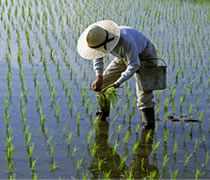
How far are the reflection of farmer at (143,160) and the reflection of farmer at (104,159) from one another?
0.10 meters

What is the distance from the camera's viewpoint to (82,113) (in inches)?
156

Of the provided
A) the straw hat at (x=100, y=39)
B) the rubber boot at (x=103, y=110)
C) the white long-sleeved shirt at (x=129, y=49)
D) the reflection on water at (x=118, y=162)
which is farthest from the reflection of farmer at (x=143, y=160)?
the straw hat at (x=100, y=39)

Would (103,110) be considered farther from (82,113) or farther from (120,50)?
(120,50)

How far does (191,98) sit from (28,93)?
178cm

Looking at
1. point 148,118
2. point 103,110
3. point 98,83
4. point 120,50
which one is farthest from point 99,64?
point 148,118

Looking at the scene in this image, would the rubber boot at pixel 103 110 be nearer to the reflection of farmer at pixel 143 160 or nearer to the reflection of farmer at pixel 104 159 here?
the reflection of farmer at pixel 104 159

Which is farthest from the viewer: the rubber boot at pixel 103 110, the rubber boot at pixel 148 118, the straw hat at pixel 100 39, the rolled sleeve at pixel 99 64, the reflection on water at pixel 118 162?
the rubber boot at pixel 103 110

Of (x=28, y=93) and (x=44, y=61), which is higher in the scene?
(x=44, y=61)

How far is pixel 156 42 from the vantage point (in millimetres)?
6398

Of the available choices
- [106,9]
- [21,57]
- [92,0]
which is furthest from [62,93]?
[92,0]

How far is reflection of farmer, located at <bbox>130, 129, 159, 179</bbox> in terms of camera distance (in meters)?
2.93

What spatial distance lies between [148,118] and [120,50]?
2.49 ft

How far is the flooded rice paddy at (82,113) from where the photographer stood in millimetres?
2988

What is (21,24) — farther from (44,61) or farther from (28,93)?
(28,93)
